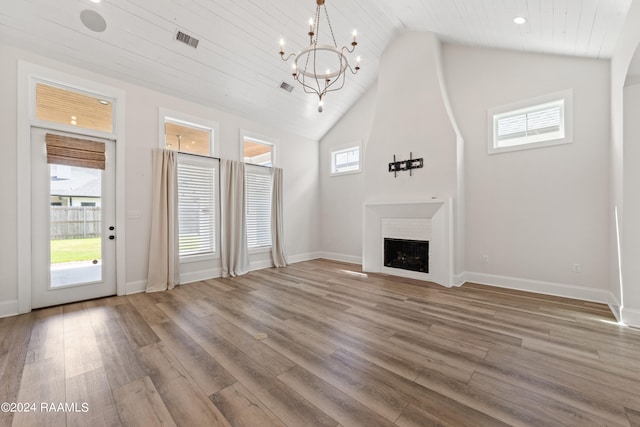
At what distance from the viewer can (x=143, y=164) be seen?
4.31 m

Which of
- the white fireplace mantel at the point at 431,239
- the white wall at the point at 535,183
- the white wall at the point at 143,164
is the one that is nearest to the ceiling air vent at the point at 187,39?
the white wall at the point at 143,164

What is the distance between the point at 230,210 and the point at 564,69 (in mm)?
6078

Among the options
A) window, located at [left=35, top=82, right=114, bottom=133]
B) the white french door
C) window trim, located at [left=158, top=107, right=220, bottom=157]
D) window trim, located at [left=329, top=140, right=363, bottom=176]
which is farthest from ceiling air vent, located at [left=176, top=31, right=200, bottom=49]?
window trim, located at [left=329, top=140, right=363, bottom=176]

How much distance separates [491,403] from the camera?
66.6 inches

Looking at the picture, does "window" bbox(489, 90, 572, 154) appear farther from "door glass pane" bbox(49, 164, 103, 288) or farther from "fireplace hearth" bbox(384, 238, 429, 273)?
"door glass pane" bbox(49, 164, 103, 288)

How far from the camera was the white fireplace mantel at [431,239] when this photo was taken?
14.5ft

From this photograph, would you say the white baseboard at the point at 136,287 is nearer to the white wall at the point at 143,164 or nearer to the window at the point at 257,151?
the white wall at the point at 143,164

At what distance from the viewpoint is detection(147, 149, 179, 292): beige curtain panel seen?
431 cm

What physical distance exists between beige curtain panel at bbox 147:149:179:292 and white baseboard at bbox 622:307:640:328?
6.10 m

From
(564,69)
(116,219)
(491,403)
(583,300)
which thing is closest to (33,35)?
(116,219)

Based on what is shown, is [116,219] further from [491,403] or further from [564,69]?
[564,69]

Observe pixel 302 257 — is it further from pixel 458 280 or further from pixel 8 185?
pixel 8 185

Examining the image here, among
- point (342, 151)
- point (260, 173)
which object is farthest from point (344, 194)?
point (260, 173)

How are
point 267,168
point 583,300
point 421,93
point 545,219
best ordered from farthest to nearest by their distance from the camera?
point 267,168 → point 421,93 → point 545,219 → point 583,300
